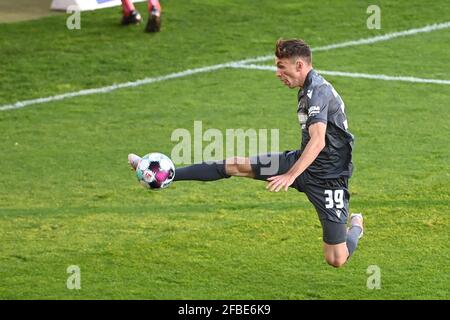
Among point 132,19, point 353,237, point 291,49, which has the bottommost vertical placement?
point 353,237

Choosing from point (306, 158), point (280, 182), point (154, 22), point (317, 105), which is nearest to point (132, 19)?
point (154, 22)

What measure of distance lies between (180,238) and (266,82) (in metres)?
5.47

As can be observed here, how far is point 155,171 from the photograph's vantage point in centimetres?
975

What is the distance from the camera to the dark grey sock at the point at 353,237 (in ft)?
31.8

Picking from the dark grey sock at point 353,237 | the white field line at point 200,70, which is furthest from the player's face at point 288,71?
the white field line at point 200,70

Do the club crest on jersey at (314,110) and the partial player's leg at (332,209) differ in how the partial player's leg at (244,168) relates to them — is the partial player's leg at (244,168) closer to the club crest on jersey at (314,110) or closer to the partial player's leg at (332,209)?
the partial player's leg at (332,209)

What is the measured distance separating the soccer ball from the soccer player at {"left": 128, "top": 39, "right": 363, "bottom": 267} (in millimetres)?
152

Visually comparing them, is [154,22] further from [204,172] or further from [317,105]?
[317,105]

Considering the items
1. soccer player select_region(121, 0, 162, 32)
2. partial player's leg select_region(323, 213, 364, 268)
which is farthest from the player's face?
soccer player select_region(121, 0, 162, 32)

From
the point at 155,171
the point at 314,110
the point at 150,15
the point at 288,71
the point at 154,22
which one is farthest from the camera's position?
the point at 154,22

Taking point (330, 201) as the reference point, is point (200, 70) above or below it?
above

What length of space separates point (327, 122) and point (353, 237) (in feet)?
3.46

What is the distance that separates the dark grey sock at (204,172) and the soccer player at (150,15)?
24.9 ft

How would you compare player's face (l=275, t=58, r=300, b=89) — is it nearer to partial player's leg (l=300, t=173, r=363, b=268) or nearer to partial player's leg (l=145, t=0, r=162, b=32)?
partial player's leg (l=300, t=173, r=363, b=268)
